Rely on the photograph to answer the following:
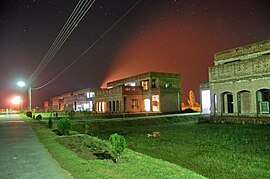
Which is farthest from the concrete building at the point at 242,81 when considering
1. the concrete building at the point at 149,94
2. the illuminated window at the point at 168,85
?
the illuminated window at the point at 168,85

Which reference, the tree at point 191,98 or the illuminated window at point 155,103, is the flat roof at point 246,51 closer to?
the illuminated window at point 155,103

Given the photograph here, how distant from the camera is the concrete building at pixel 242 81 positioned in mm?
25281

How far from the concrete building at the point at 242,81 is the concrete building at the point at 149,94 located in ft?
46.9

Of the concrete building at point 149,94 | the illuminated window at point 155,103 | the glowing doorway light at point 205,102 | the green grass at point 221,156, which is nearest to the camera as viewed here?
the green grass at point 221,156

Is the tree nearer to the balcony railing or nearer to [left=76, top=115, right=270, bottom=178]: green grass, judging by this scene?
the balcony railing

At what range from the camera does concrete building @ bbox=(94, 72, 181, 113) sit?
149 ft

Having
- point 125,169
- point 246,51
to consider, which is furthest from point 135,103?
point 125,169

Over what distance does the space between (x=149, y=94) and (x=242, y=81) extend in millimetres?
21072

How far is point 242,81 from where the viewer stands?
88.6 feet

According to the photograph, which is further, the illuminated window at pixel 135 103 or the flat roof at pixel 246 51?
the illuminated window at pixel 135 103

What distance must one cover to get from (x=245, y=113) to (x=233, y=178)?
19853 mm

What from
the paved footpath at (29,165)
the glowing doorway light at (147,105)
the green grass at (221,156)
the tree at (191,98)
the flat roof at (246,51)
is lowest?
the green grass at (221,156)

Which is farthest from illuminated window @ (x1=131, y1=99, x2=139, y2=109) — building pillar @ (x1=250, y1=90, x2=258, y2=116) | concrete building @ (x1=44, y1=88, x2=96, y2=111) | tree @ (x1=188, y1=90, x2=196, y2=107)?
tree @ (x1=188, y1=90, x2=196, y2=107)

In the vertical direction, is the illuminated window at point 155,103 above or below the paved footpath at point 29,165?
above
